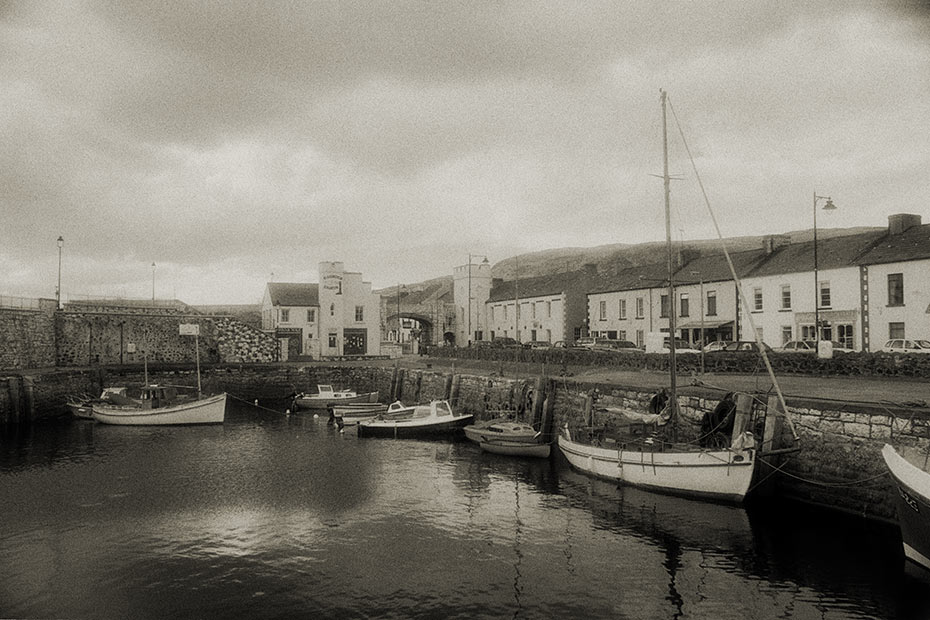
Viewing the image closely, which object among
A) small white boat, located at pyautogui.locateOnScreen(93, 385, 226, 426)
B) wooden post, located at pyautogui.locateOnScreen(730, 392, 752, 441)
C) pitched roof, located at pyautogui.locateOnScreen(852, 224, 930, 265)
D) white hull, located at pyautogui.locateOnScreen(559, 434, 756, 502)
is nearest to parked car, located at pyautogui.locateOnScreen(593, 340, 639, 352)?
pitched roof, located at pyautogui.locateOnScreen(852, 224, 930, 265)

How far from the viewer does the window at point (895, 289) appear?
118 ft

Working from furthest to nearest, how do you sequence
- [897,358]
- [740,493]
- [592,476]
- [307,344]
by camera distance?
[307,344] → [897,358] → [592,476] → [740,493]

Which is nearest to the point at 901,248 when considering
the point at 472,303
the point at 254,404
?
the point at 472,303

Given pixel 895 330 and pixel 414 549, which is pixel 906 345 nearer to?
pixel 895 330

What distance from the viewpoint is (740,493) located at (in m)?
19.6

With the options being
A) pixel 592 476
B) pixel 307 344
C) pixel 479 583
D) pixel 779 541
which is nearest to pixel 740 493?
pixel 779 541

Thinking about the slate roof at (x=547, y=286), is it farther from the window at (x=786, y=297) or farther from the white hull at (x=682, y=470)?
the white hull at (x=682, y=470)

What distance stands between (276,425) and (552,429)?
17837mm

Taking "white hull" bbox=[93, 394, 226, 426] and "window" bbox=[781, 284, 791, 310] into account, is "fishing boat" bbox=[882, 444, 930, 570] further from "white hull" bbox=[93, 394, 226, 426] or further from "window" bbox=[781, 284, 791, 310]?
"white hull" bbox=[93, 394, 226, 426]

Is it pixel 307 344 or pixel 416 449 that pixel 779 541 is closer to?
pixel 416 449

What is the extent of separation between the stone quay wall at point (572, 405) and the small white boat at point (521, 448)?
2451mm

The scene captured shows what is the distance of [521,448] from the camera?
2786 cm

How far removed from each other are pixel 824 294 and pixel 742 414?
79.3 feet

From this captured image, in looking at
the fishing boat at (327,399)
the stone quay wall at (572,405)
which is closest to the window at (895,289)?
the stone quay wall at (572,405)
